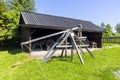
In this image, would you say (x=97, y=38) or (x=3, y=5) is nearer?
(x=3, y=5)

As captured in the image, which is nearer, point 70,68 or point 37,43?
point 70,68

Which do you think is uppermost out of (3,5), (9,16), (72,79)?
(3,5)

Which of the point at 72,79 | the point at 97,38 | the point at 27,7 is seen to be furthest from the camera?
the point at 27,7

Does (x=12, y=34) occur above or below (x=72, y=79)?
above

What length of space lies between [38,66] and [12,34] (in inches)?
410

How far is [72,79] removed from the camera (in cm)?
637

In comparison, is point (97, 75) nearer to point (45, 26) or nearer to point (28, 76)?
point (28, 76)

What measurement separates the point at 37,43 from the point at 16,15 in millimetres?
7670

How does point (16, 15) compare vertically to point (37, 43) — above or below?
above

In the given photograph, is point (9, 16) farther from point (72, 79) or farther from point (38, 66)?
point (72, 79)

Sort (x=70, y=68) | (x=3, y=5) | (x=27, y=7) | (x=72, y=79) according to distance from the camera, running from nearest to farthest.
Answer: (x=72, y=79)
(x=70, y=68)
(x=3, y=5)
(x=27, y=7)

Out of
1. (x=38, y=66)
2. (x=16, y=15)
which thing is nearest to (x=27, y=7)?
(x=16, y=15)

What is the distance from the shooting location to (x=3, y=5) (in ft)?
56.1

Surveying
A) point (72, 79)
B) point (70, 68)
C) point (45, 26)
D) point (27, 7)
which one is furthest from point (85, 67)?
point (27, 7)
